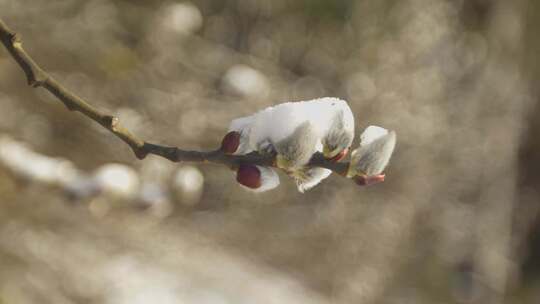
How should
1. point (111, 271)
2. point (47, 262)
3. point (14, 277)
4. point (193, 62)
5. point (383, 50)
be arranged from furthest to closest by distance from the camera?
point (383, 50), point (193, 62), point (111, 271), point (47, 262), point (14, 277)

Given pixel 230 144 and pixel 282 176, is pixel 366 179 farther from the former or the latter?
pixel 282 176

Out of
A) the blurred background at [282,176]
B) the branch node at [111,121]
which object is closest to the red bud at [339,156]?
the branch node at [111,121]

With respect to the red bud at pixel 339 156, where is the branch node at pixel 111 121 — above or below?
above

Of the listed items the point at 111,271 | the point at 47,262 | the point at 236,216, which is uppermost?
the point at 236,216

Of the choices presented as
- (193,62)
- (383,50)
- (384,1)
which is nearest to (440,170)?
(383,50)

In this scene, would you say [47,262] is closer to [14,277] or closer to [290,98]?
[14,277]

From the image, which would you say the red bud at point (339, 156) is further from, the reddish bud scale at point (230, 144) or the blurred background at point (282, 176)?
the blurred background at point (282, 176)
